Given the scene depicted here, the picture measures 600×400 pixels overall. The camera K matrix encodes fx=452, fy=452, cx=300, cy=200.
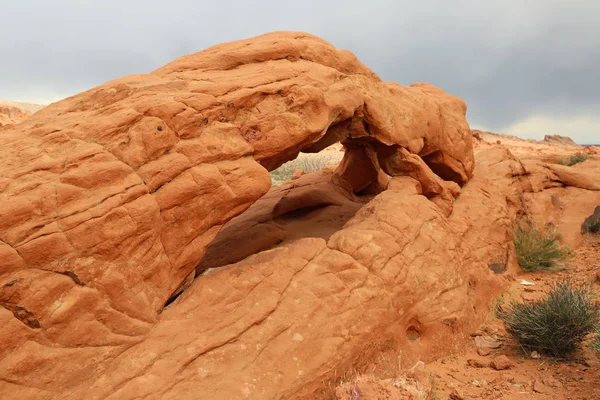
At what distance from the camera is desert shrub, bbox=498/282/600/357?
5.34 meters

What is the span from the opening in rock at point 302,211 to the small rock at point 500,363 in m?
2.87

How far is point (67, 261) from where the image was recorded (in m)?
3.75

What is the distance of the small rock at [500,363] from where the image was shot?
17.3 feet

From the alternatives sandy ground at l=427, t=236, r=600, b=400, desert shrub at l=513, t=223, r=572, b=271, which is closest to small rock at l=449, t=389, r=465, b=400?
sandy ground at l=427, t=236, r=600, b=400

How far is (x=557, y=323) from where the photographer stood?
212 inches

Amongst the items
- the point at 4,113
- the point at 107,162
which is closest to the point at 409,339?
the point at 107,162

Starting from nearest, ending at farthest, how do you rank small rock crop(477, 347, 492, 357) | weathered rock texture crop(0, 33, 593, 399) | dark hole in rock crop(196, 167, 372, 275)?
1. weathered rock texture crop(0, 33, 593, 399)
2. small rock crop(477, 347, 492, 357)
3. dark hole in rock crop(196, 167, 372, 275)

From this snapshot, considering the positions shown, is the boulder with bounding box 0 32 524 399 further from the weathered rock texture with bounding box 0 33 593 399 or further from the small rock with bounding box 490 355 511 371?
the small rock with bounding box 490 355 511 371

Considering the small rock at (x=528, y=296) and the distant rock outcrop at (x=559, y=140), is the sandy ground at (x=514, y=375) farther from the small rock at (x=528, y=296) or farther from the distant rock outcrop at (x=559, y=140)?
the distant rock outcrop at (x=559, y=140)

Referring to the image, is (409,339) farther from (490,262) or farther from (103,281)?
(103,281)

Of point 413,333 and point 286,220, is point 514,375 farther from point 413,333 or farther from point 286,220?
point 286,220

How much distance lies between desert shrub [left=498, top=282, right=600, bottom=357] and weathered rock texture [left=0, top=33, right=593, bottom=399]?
72 centimetres

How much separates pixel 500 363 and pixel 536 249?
3.97 meters

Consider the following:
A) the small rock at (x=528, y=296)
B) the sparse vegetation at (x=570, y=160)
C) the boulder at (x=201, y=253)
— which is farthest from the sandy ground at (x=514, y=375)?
the sparse vegetation at (x=570, y=160)
